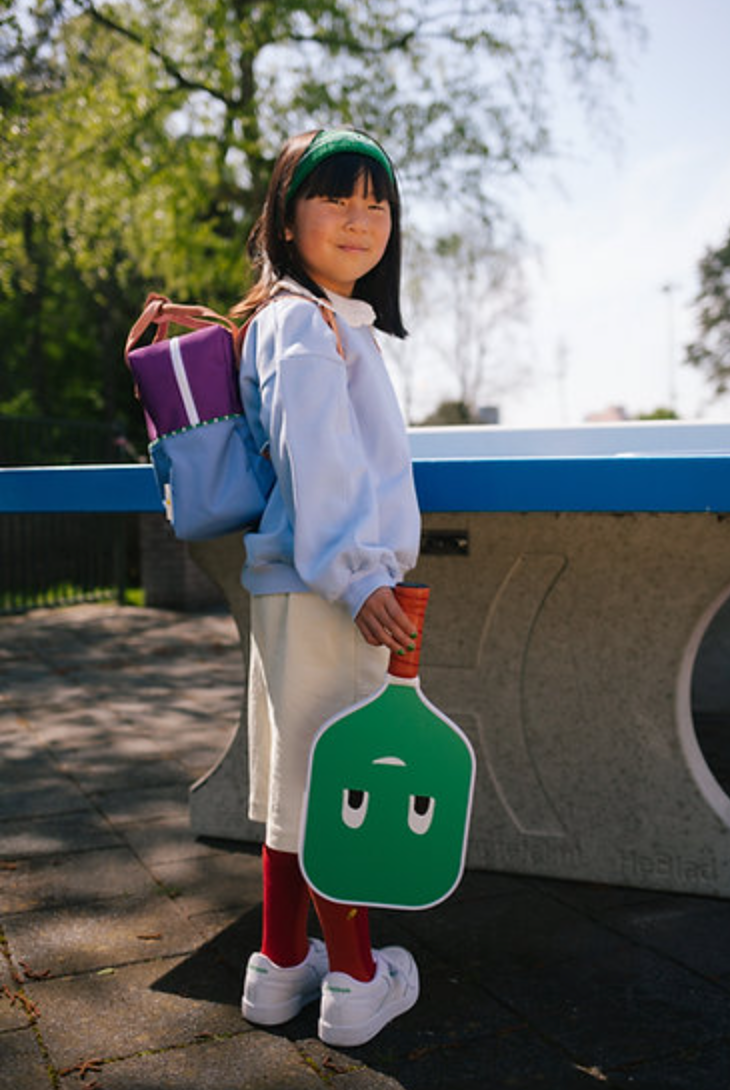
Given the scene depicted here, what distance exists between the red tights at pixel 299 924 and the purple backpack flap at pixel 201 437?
67 cm

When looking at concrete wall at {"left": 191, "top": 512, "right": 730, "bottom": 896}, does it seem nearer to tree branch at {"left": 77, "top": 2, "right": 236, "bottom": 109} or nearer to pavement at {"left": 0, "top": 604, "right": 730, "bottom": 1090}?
pavement at {"left": 0, "top": 604, "right": 730, "bottom": 1090}

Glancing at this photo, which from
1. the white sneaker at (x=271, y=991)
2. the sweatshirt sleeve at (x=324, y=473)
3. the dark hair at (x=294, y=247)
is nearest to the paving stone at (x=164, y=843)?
the white sneaker at (x=271, y=991)

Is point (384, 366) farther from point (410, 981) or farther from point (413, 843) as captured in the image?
point (410, 981)

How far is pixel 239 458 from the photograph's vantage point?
6.67 feet

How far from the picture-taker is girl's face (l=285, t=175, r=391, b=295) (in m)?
2.03

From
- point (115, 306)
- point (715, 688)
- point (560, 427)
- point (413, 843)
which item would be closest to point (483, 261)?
point (115, 306)

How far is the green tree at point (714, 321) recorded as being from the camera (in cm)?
4266

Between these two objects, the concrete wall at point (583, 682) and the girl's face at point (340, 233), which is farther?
the concrete wall at point (583, 682)

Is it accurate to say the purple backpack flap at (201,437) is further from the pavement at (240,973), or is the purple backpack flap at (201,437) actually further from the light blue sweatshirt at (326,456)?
the pavement at (240,973)

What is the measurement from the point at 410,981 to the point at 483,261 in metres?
13.8

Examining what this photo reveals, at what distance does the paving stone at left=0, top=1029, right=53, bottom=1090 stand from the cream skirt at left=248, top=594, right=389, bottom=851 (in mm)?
572

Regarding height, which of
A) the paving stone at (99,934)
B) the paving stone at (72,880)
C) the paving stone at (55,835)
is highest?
the paving stone at (99,934)

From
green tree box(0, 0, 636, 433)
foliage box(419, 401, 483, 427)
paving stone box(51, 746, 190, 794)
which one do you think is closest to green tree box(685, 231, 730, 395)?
foliage box(419, 401, 483, 427)

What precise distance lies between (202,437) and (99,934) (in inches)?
52.7
